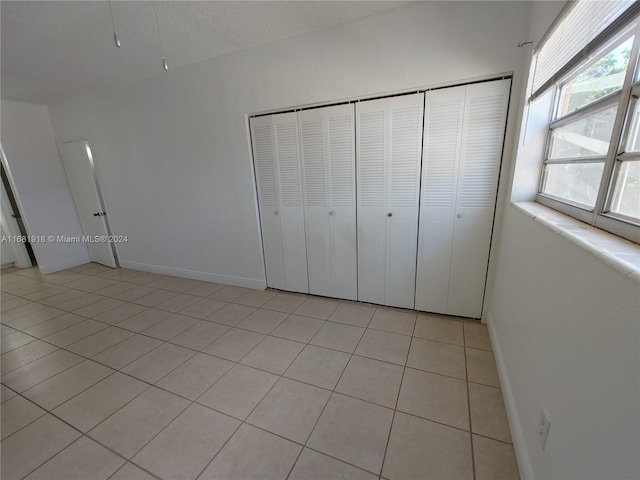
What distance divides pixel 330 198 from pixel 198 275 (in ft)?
7.89

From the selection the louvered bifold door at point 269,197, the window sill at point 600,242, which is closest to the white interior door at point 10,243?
the louvered bifold door at point 269,197

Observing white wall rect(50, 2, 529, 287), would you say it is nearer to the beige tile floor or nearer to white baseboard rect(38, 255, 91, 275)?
white baseboard rect(38, 255, 91, 275)

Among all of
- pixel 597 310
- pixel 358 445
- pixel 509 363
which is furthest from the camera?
pixel 509 363

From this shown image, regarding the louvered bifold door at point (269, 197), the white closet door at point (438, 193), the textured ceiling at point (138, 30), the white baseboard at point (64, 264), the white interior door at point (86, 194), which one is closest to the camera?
the textured ceiling at point (138, 30)

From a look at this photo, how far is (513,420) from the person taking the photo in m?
1.42

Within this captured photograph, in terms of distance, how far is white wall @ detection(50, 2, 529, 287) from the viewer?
1981 mm

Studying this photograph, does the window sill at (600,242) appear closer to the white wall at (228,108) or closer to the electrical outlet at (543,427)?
the electrical outlet at (543,427)

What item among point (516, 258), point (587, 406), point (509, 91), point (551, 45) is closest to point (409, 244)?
point (516, 258)

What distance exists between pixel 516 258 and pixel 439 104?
1.35 meters

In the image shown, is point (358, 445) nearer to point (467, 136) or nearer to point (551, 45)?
point (467, 136)

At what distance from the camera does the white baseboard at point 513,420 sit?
1.19 meters

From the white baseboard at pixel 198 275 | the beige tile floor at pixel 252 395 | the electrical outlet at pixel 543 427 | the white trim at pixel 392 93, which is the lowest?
the beige tile floor at pixel 252 395

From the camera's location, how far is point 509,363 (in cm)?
165

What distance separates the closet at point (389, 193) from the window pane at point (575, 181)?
1.38 feet
